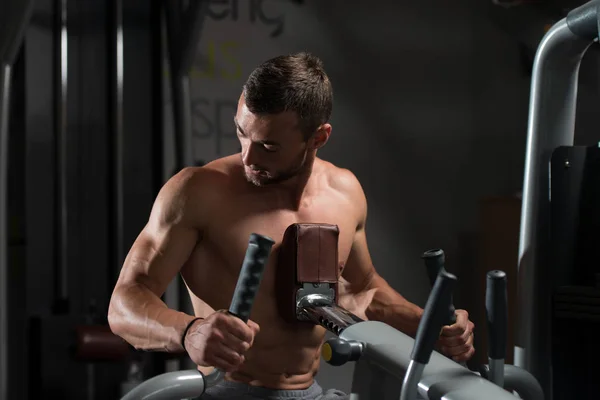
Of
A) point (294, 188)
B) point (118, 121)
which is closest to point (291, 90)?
point (294, 188)

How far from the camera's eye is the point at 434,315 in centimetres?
63

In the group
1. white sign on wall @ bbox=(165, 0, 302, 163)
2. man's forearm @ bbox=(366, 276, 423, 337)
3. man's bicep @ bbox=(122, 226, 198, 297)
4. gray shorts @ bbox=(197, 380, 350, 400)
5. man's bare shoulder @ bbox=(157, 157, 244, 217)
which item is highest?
white sign on wall @ bbox=(165, 0, 302, 163)

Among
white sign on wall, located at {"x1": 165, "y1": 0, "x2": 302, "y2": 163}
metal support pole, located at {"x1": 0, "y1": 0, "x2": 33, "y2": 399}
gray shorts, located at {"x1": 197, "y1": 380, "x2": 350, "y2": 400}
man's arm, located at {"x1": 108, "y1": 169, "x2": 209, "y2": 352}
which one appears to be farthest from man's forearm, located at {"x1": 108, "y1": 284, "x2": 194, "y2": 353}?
white sign on wall, located at {"x1": 165, "y1": 0, "x2": 302, "y2": 163}

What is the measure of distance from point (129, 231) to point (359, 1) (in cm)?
134

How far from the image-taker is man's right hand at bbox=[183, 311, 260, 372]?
0.86 metres

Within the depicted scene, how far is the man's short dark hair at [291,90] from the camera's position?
1.05 m

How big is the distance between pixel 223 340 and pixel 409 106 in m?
→ 2.56

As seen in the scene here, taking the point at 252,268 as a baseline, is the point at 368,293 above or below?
below

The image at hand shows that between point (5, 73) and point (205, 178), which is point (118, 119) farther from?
point (205, 178)

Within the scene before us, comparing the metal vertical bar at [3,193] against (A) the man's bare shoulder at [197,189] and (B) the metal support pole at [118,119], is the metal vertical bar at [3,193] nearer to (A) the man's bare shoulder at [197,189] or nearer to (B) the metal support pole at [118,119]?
(B) the metal support pole at [118,119]

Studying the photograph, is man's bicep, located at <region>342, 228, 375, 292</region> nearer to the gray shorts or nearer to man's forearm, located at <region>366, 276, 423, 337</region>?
man's forearm, located at <region>366, 276, 423, 337</region>

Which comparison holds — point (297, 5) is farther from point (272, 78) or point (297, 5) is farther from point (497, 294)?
point (497, 294)

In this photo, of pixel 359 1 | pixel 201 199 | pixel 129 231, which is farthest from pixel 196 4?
pixel 201 199

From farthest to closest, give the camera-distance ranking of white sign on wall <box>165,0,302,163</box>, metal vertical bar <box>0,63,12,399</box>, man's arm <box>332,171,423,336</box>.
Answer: white sign on wall <box>165,0,302,163</box> < metal vertical bar <box>0,63,12,399</box> < man's arm <box>332,171,423,336</box>
